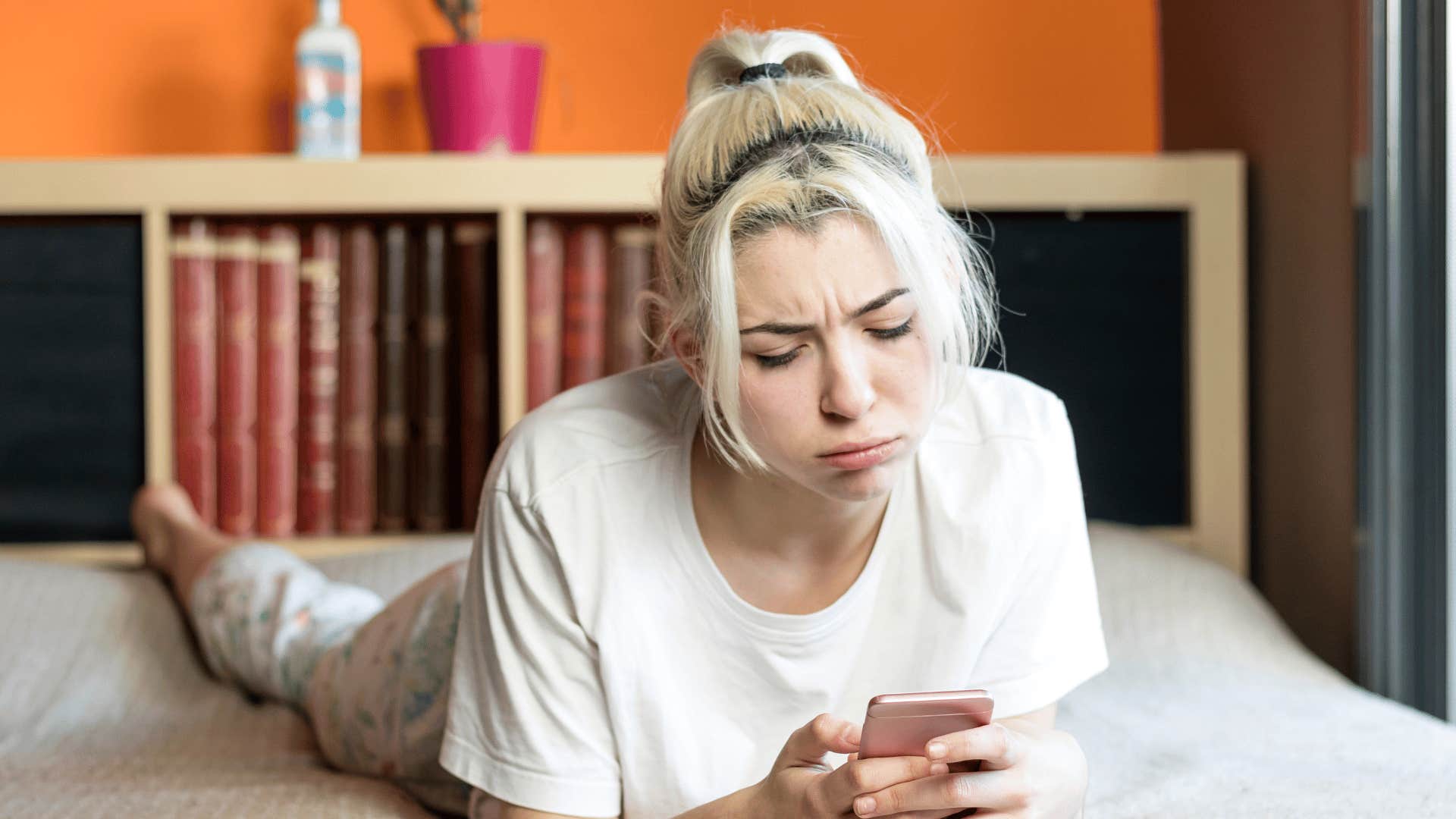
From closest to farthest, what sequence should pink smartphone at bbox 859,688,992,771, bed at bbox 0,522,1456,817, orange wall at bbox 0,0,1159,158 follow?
pink smartphone at bbox 859,688,992,771
bed at bbox 0,522,1456,817
orange wall at bbox 0,0,1159,158

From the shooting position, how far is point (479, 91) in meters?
2.06

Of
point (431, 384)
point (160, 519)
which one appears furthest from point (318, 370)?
point (160, 519)

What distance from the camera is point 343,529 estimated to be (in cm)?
210

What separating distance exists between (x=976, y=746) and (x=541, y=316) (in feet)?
4.41

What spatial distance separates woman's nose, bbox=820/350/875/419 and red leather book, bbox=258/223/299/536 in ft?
4.36

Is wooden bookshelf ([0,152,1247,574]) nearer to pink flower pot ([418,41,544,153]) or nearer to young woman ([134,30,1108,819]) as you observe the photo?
pink flower pot ([418,41,544,153])

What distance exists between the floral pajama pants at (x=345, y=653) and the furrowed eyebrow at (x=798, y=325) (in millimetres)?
549

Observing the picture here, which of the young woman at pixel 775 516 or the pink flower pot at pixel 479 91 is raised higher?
the pink flower pot at pixel 479 91

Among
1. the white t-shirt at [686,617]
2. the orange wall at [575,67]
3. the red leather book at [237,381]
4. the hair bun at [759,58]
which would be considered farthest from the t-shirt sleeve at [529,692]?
the orange wall at [575,67]

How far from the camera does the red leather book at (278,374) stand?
2.05 m

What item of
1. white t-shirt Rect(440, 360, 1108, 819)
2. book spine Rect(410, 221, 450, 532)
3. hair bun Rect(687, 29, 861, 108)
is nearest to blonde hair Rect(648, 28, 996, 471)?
hair bun Rect(687, 29, 861, 108)

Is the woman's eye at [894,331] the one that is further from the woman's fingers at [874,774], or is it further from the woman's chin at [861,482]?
the woman's fingers at [874,774]

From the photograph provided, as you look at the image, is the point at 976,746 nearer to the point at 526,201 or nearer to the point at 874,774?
the point at 874,774

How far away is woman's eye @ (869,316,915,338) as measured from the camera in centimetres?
96
